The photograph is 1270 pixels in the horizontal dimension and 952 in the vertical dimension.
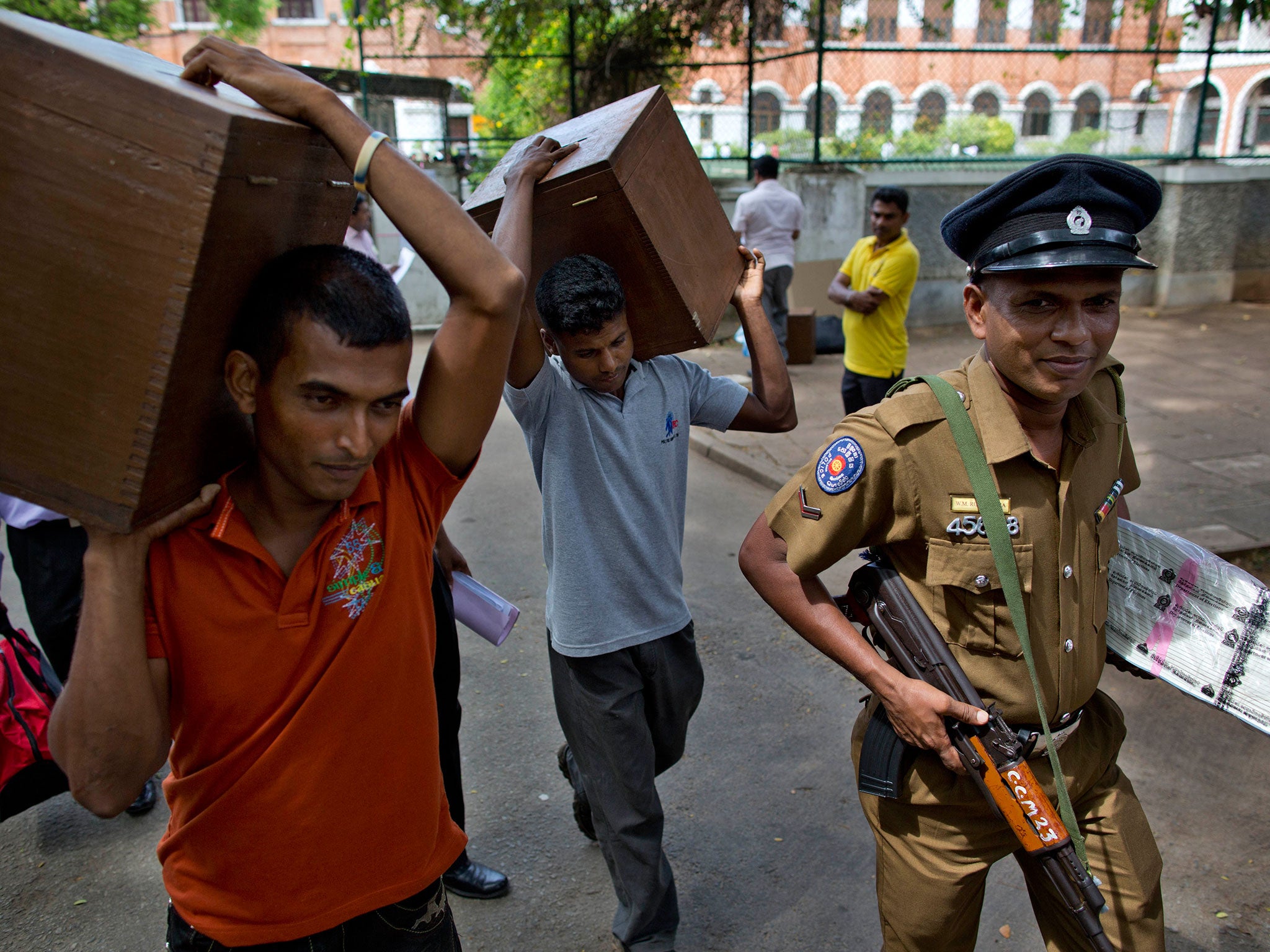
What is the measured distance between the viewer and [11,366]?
47.9 inches

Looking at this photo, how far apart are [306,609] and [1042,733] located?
1399 millimetres

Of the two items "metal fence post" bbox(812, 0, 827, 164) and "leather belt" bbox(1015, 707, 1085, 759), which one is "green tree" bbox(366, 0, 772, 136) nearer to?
"metal fence post" bbox(812, 0, 827, 164)

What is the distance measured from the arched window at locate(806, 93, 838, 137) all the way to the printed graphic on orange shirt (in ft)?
33.7

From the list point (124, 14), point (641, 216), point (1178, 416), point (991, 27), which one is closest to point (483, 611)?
point (641, 216)

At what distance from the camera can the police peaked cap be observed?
5.82 ft

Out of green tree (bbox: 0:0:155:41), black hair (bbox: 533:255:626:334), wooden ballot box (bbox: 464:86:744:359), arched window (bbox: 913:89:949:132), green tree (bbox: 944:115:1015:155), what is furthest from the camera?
green tree (bbox: 0:0:155:41)

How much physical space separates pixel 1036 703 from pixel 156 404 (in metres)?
1.60

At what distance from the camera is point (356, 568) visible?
1573 mm

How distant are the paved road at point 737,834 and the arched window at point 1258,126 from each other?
1083 cm

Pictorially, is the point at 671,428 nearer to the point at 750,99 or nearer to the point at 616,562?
the point at 616,562

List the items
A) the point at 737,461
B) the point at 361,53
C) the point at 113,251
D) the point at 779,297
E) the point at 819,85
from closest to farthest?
the point at 113,251
the point at 737,461
the point at 779,297
the point at 819,85
the point at 361,53

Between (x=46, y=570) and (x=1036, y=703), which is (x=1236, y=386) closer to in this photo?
(x=1036, y=703)

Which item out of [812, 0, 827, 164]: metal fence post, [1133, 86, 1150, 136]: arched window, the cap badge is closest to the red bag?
the cap badge

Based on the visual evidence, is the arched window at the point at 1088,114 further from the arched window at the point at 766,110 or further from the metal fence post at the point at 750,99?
the metal fence post at the point at 750,99
